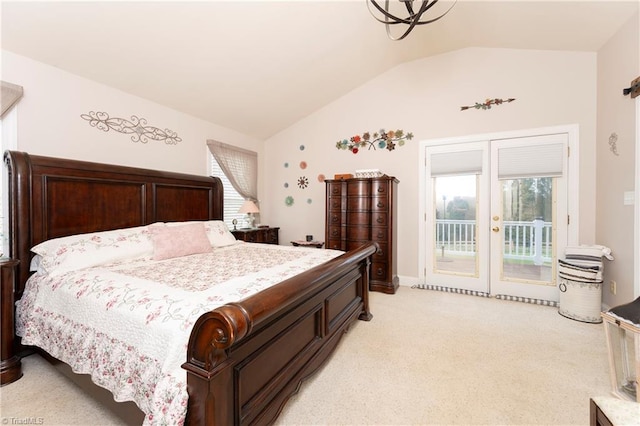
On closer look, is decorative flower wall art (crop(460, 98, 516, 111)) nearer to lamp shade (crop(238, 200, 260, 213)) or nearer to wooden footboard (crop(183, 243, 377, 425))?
Result: wooden footboard (crop(183, 243, 377, 425))

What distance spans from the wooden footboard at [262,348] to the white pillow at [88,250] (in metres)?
1.58

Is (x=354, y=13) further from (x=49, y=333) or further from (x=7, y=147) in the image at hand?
(x=49, y=333)

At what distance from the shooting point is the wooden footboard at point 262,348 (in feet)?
3.23

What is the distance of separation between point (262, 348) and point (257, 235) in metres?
3.05

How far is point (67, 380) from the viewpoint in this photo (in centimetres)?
186

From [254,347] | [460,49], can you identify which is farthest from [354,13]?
[254,347]

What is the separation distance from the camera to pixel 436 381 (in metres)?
1.84

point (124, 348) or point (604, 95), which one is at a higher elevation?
point (604, 95)

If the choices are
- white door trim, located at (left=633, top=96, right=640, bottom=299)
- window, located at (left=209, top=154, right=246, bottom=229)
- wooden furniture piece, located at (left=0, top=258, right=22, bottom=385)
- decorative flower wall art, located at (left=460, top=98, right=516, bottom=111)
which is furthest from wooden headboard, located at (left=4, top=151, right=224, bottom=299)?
white door trim, located at (left=633, top=96, right=640, bottom=299)

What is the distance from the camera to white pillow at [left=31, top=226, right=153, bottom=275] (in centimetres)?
194

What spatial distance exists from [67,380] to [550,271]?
477 centimetres

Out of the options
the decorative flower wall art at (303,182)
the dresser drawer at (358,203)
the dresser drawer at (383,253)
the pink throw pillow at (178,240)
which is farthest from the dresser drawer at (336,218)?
the pink throw pillow at (178,240)

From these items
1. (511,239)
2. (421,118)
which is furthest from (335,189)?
(511,239)

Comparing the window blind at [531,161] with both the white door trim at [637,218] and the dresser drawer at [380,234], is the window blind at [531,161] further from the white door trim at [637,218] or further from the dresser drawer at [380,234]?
the dresser drawer at [380,234]
